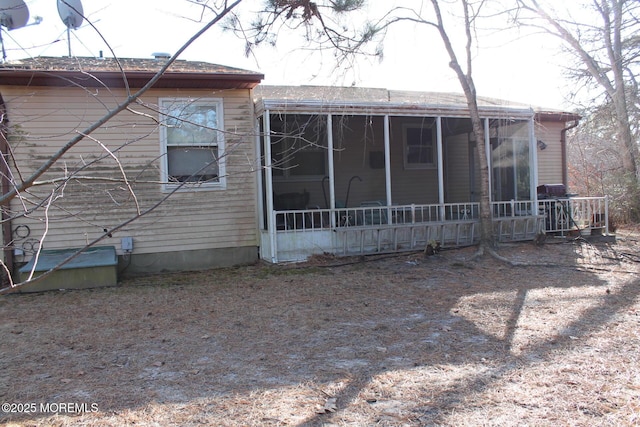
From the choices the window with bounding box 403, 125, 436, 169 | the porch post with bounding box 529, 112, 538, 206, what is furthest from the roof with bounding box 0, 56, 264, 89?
the porch post with bounding box 529, 112, 538, 206

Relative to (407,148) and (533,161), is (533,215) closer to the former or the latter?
(533,161)

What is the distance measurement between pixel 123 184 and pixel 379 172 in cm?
614

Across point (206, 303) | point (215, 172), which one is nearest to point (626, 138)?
point (215, 172)

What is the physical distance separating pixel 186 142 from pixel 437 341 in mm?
5550

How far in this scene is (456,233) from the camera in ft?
29.7

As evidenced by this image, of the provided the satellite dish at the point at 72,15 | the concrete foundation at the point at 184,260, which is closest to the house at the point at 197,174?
the concrete foundation at the point at 184,260

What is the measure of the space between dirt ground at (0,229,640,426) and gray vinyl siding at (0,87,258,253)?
112cm

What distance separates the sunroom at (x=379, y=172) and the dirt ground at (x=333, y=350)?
1.29m

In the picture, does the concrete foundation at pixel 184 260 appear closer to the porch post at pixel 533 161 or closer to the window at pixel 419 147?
the window at pixel 419 147

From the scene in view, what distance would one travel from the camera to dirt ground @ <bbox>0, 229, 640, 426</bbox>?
3.02 meters

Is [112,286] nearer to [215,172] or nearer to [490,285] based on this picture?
[215,172]

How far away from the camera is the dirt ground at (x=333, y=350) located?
3.02 m

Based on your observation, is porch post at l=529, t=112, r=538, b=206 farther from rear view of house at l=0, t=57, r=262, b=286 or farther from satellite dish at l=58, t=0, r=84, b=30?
satellite dish at l=58, t=0, r=84, b=30

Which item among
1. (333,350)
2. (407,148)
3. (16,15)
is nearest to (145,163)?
(16,15)
